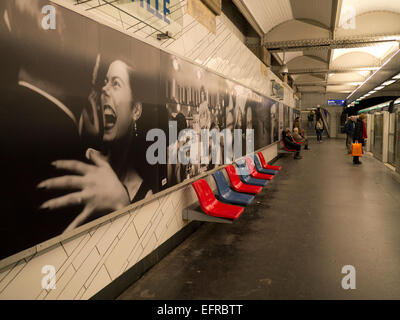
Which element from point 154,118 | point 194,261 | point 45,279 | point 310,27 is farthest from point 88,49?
point 310,27

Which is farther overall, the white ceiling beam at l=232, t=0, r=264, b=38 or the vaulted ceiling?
the vaulted ceiling

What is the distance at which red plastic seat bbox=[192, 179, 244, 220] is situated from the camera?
386 centimetres

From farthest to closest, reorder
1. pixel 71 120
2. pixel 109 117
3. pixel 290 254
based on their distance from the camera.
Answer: pixel 290 254 → pixel 109 117 → pixel 71 120

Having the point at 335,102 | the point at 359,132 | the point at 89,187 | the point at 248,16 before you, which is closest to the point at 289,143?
the point at 359,132

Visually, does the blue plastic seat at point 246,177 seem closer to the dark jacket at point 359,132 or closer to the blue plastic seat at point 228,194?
the blue plastic seat at point 228,194

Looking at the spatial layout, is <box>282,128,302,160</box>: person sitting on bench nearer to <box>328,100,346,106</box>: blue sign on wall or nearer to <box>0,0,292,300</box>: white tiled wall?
<box>0,0,292,300</box>: white tiled wall

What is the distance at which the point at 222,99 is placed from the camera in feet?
16.6

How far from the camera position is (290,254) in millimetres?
3547

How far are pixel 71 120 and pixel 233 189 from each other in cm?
347

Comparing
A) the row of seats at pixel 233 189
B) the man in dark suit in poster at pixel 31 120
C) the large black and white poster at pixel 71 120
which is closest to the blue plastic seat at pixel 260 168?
the row of seats at pixel 233 189

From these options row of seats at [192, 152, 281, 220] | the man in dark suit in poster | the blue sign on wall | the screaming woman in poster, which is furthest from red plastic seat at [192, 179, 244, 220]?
the blue sign on wall

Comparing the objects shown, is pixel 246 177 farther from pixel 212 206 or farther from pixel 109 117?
pixel 109 117

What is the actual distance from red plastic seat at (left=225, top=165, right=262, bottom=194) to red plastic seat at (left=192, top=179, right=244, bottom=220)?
33.2 inches
